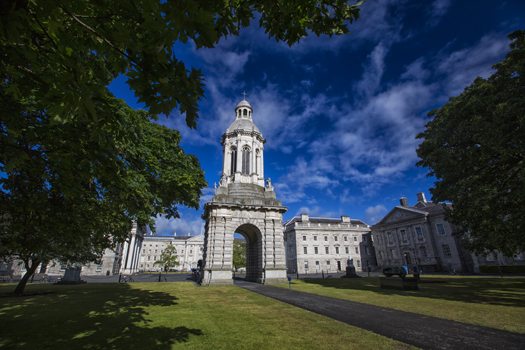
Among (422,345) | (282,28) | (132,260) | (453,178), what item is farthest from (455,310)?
(132,260)

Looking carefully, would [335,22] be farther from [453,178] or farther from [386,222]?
[386,222]

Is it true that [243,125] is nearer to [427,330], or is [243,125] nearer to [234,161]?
[234,161]

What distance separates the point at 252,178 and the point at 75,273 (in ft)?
78.1

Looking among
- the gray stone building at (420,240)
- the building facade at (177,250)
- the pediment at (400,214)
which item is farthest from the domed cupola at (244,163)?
the building facade at (177,250)

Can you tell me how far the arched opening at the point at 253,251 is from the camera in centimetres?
2566

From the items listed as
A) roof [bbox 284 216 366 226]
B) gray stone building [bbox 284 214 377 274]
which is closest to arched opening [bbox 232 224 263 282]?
gray stone building [bbox 284 214 377 274]

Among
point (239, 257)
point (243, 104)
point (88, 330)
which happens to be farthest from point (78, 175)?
point (239, 257)

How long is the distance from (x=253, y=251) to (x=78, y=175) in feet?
80.5

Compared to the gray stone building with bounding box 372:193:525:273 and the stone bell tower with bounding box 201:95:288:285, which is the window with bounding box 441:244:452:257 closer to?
the gray stone building with bounding box 372:193:525:273

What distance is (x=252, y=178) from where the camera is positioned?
29.5m

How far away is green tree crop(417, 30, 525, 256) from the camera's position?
1180cm

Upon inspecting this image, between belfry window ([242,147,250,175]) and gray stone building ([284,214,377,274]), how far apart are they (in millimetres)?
29212

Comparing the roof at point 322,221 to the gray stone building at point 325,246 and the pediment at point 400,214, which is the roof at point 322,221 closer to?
the gray stone building at point 325,246

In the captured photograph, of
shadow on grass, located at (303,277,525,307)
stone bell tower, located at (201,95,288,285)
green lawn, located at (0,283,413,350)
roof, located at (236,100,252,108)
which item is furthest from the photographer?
roof, located at (236,100,252,108)
